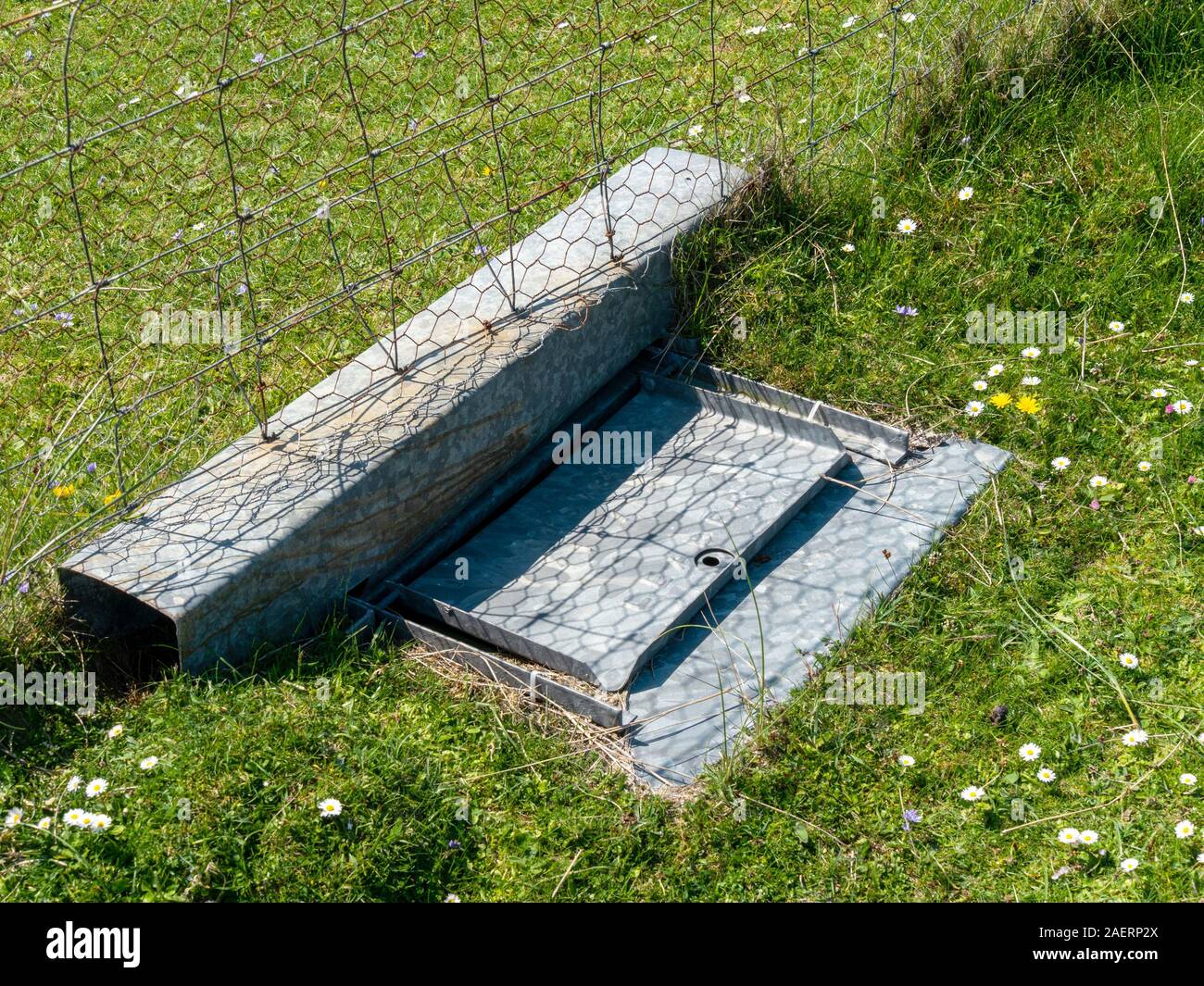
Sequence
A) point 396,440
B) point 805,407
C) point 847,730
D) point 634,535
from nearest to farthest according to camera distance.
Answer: point 847,730
point 396,440
point 634,535
point 805,407

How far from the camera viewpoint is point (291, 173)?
4.88 meters

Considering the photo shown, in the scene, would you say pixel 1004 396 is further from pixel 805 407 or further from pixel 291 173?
pixel 291 173

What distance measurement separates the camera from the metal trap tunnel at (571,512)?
10.0 ft

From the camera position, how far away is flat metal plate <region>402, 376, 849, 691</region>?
3.21 meters

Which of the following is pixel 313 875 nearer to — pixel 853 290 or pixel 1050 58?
pixel 853 290

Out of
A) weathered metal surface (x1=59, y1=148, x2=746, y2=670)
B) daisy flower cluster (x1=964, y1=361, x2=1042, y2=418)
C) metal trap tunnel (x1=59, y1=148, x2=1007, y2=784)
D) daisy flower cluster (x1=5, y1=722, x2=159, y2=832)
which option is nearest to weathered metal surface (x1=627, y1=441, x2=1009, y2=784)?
metal trap tunnel (x1=59, y1=148, x2=1007, y2=784)

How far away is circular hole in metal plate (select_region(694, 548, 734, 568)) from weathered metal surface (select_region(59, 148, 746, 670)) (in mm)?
586

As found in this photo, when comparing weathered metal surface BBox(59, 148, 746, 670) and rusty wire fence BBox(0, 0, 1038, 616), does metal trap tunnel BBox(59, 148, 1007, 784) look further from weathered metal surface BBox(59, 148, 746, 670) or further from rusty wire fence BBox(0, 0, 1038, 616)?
rusty wire fence BBox(0, 0, 1038, 616)

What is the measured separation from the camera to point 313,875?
260 centimetres

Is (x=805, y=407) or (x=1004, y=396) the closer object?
(x=1004, y=396)

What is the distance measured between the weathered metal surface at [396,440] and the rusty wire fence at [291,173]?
0.12 m

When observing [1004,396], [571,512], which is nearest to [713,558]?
[571,512]

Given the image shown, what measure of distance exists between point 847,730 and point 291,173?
300cm
